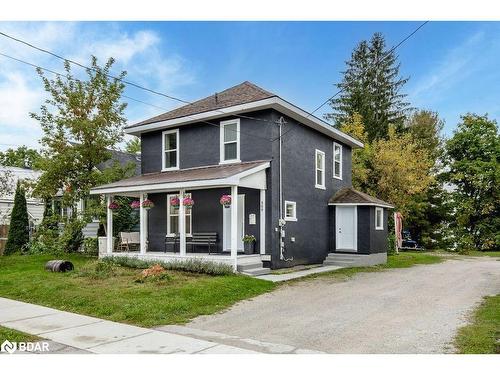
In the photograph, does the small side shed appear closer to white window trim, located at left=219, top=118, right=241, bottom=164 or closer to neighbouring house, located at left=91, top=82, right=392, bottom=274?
neighbouring house, located at left=91, top=82, right=392, bottom=274

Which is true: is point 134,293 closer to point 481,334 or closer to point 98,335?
point 98,335

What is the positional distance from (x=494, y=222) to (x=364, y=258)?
16048 millimetres

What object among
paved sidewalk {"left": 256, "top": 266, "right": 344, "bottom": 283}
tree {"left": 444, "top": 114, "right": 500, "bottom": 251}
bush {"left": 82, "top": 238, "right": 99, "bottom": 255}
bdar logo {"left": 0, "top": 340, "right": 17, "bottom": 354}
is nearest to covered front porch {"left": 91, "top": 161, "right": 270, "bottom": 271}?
paved sidewalk {"left": 256, "top": 266, "right": 344, "bottom": 283}

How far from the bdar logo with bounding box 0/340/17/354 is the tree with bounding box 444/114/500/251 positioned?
→ 28920 millimetres

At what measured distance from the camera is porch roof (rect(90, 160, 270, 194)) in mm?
12961

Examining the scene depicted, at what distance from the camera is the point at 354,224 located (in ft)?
59.5

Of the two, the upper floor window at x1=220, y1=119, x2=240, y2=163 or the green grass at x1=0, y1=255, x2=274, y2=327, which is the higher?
the upper floor window at x1=220, y1=119, x2=240, y2=163

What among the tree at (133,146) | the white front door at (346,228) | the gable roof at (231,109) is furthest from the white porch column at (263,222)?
the tree at (133,146)

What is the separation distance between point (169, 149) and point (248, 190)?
4.33 m

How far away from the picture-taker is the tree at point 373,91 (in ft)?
123

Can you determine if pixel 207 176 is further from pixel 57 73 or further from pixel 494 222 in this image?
pixel 494 222

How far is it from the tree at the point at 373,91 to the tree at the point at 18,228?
25.5 meters

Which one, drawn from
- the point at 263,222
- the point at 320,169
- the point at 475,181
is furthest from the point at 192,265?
the point at 475,181

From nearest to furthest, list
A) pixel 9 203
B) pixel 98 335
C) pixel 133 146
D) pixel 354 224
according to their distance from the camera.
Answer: pixel 98 335 < pixel 354 224 < pixel 9 203 < pixel 133 146
